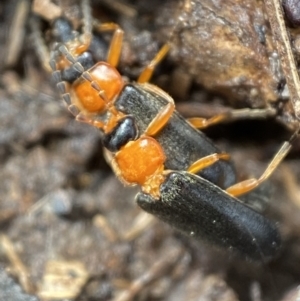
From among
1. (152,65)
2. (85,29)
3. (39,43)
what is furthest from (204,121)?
(39,43)

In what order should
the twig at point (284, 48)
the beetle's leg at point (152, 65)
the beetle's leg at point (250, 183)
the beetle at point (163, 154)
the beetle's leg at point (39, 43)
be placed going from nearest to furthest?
1. the twig at point (284, 48)
2. the beetle at point (163, 154)
3. the beetle's leg at point (250, 183)
4. the beetle's leg at point (152, 65)
5. the beetle's leg at point (39, 43)

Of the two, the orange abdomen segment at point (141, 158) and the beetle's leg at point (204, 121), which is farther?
the beetle's leg at point (204, 121)

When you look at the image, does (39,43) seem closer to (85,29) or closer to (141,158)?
(85,29)

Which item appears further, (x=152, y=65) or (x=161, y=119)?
(x=152, y=65)

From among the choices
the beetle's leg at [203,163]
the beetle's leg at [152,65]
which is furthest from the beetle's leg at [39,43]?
the beetle's leg at [203,163]

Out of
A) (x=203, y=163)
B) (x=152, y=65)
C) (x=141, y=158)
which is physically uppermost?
(x=152, y=65)

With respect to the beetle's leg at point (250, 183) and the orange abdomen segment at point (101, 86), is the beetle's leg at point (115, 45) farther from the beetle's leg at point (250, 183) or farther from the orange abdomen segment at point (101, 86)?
the beetle's leg at point (250, 183)

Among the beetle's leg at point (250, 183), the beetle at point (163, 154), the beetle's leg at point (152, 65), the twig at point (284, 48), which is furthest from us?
the beetle's leg at point (152, 65)
